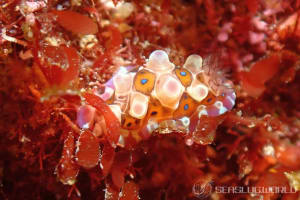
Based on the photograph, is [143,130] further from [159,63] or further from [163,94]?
[159,63]

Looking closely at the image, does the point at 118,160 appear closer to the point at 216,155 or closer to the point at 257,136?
the point at 216,155

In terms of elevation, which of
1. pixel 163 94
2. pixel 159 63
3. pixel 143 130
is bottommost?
pixel 143 130

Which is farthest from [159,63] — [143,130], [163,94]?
[143,130]

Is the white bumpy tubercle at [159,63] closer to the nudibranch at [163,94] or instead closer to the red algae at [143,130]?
the nudibranch at [163,94]

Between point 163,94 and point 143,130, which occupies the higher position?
point 163,94

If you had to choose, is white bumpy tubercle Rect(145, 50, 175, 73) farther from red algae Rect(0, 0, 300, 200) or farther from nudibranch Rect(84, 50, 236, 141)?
red algae Rect(0, 0, 300, 200)
